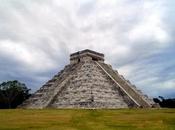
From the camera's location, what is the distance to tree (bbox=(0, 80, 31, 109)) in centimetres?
6821

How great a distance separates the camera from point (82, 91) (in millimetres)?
48094

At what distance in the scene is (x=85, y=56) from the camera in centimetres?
5816

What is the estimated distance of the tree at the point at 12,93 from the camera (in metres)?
68.2

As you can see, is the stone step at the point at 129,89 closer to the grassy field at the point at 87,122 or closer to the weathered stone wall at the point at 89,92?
the weathered stone wall at the point at 89,92

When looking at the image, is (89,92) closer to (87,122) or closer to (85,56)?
(85,56)

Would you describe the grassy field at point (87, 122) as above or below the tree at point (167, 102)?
below

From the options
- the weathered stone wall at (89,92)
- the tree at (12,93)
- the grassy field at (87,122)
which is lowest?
the grassy field at (87,122)

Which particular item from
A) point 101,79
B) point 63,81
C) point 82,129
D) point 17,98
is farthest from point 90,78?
point 82,129

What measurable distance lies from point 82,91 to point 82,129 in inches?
1009

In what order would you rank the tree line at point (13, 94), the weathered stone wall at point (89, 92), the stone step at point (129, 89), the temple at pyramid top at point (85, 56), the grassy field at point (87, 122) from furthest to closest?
the tree line at point (13, 94)
the temple at pyramid top at point (85, 56)
the stone step at point (129, 89)
the weathered stone wall at point (89, 92)
the grassy field at point (87, 122)

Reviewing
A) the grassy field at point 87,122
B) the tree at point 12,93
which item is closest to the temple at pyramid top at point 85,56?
the tree at point 12,93

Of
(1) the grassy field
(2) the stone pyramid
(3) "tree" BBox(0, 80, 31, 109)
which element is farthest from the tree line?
(1) the grassy field

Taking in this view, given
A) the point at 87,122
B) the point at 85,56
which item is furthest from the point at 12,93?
the point at 87,122

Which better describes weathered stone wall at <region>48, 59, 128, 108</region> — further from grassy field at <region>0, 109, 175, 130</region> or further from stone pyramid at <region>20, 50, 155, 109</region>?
grassy field at <region>0, 109, 175, 130</region>
